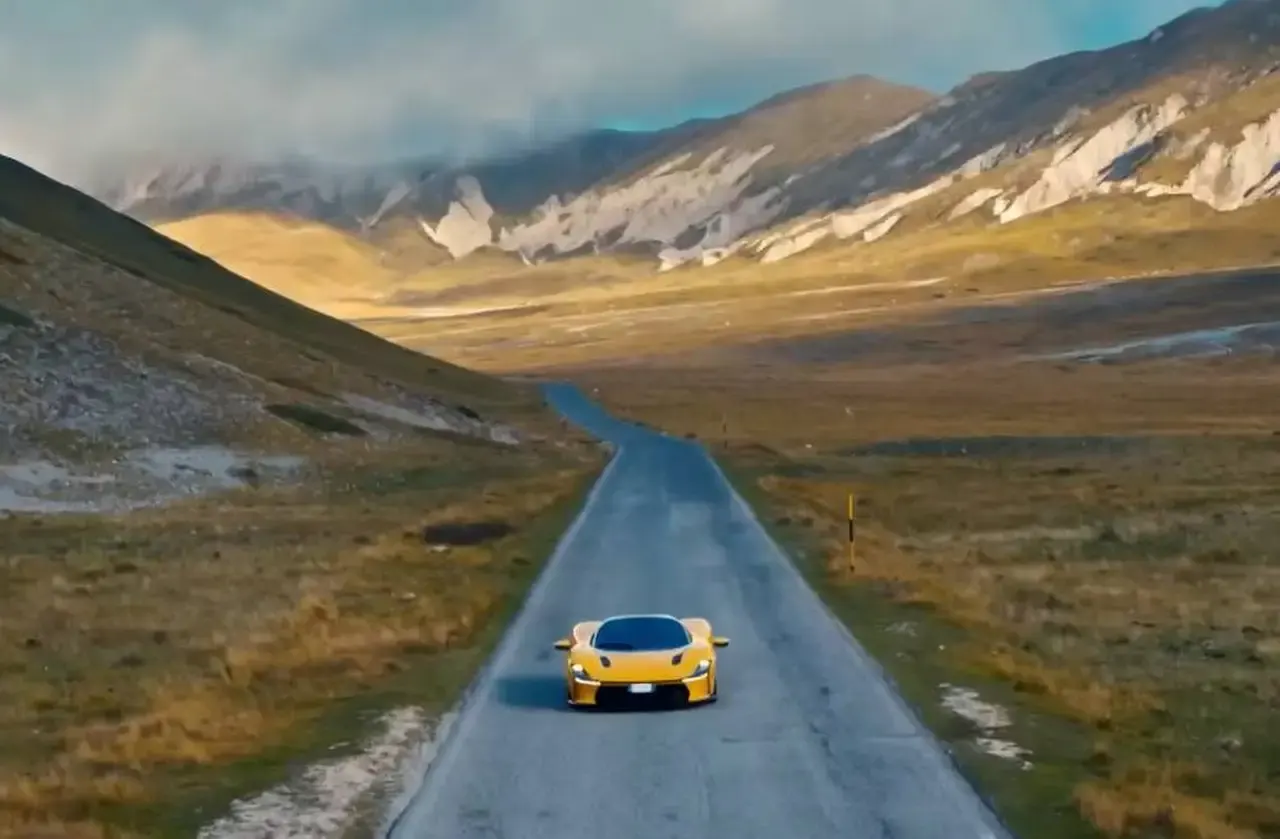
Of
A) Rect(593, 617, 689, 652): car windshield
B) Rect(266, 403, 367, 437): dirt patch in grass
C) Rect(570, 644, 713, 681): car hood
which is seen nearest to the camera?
Rect(570, 644, 713, 681): car hood

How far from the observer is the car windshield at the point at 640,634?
64.9 feet

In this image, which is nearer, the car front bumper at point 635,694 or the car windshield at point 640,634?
the car front bumper at point 635,694

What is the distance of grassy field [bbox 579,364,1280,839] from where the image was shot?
50.7ft

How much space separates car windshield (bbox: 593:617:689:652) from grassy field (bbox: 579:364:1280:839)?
3.05 m

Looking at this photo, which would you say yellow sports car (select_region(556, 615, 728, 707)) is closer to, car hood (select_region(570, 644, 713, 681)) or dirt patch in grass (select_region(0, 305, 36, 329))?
car hood (select_region(570, 644, 713, 681))

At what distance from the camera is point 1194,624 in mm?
27562

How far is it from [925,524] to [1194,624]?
18741 millimetres

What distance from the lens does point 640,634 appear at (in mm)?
20125

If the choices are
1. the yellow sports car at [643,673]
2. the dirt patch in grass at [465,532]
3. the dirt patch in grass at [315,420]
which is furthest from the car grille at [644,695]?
the dirt patch in grass at [315,420]

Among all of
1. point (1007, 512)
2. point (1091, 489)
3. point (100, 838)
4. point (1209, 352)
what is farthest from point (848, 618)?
point (1209, 352)

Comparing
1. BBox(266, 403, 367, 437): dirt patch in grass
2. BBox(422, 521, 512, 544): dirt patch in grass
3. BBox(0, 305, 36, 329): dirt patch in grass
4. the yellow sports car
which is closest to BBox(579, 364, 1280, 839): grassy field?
the yellow sports car

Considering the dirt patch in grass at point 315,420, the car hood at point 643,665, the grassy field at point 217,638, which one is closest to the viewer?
the grassy field at point 217,638

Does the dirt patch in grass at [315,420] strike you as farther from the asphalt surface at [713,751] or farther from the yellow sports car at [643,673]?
the yellow sports car at [643,673]

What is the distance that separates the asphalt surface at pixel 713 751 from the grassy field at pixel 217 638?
142cm
